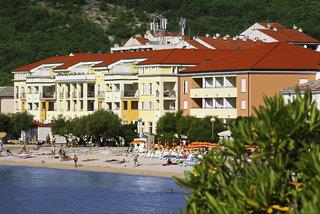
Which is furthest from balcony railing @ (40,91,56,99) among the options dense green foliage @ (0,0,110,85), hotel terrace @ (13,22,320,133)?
dense green foliage @ (0,0,110,85)

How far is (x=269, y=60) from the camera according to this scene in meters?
93.5

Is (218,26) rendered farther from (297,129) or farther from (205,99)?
(297,129)

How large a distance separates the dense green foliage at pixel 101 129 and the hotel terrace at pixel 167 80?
18.4ft

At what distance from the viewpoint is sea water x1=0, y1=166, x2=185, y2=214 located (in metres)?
56.2

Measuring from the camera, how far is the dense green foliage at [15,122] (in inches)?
4343

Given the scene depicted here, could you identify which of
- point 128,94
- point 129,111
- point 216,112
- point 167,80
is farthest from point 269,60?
point 128,94

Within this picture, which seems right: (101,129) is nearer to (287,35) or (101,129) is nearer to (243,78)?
(243,78)

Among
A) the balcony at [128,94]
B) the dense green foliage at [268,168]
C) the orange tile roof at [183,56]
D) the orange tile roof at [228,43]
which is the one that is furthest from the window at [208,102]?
the dense green foliage at [268,168]

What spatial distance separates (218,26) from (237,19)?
535 cm

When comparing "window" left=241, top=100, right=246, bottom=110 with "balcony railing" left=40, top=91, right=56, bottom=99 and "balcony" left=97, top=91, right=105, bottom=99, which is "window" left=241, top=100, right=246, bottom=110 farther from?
"balcony railing" left=40, top=91, right=56, bottom=99

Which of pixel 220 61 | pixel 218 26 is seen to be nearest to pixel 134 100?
pixel 220 61

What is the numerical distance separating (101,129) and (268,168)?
77861 mm

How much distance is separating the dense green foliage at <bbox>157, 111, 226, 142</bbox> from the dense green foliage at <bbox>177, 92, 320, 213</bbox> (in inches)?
2484

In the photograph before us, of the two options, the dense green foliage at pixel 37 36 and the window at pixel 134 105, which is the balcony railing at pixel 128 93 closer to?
the window at pixel 134 105
